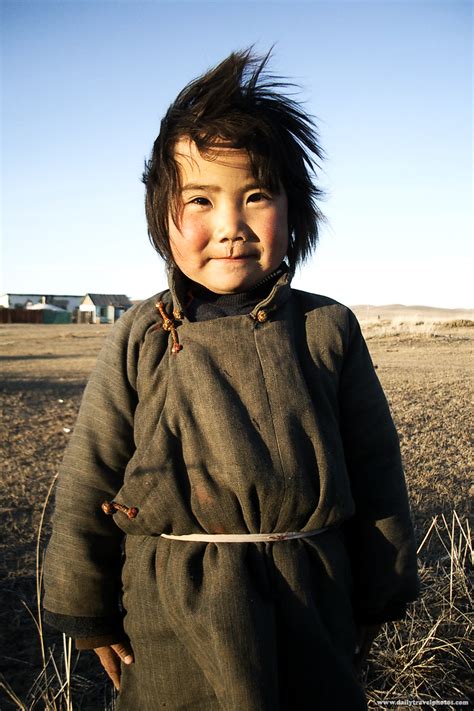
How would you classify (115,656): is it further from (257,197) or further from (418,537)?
(418,537)

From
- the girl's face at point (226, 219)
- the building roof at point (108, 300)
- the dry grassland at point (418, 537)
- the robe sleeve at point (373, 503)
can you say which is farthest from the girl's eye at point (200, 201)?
the building roof at point (108, 300)

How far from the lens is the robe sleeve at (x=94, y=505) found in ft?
4.69

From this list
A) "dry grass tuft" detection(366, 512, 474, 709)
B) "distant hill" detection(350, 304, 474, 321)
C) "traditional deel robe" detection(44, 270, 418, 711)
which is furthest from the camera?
"distant hill" detection(350, 304, 474, 321)

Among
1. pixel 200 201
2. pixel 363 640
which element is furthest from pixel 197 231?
pixel 363 640

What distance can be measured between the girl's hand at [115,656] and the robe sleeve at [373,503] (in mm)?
535

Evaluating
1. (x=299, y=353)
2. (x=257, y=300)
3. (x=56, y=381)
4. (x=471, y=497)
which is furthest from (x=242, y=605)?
(x=56, y=381)

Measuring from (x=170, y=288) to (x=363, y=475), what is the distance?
25.0 inches

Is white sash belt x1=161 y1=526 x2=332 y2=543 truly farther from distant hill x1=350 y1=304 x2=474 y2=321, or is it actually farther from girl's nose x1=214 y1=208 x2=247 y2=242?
distant hill x1=350 y1=304 x2=474 y2=321

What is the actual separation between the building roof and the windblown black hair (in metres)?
58.0

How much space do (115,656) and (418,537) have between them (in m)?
2.03

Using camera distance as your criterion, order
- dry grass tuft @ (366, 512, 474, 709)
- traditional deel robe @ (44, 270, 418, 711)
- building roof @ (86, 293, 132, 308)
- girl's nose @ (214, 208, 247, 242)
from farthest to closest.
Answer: building roof @ (86, 293, 132, 308), dry grass tuft @ (366, 512, 474, 709), girl's nose @ (214, 208, 247, 242), traditional deel robe @ (44, 270, 418, 711)

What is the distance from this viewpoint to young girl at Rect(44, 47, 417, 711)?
131 centimetres

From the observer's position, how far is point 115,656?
1492 mm

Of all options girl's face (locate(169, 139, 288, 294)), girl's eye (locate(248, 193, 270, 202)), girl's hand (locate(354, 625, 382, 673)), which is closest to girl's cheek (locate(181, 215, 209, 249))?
girl's face (locate(169, 139, 288, 294))
